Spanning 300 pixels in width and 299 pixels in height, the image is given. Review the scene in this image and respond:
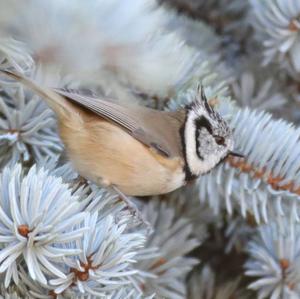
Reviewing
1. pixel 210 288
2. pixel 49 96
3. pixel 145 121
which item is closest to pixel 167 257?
pixel 210 288

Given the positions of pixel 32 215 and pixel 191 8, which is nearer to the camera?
pixel 32 215

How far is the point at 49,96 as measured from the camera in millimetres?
862

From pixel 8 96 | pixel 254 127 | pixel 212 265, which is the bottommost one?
pixel 212 265

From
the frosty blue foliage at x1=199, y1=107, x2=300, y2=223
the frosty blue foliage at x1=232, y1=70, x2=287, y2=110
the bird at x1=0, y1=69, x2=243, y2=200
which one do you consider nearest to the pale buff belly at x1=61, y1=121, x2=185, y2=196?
the bird at x1=0, y1=69, x2=243, y2=200

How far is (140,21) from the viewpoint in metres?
0.58

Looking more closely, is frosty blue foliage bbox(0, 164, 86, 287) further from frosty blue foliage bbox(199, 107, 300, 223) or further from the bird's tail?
frosty blue foliage bbox(199, 107, 300, 223)

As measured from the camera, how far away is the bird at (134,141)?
0.93 metres

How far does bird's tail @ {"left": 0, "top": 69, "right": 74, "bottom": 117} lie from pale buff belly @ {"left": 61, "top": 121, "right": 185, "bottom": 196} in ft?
0.13

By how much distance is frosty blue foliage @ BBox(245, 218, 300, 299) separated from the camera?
91 centimetres

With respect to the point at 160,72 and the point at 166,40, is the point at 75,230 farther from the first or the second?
the point at 166,40

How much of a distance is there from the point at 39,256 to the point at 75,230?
0.04 meters

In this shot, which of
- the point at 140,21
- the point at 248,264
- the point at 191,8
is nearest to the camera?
the point at 140,21

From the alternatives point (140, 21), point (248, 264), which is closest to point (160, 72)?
point (140, 21)

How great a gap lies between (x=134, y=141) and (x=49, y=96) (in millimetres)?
181
